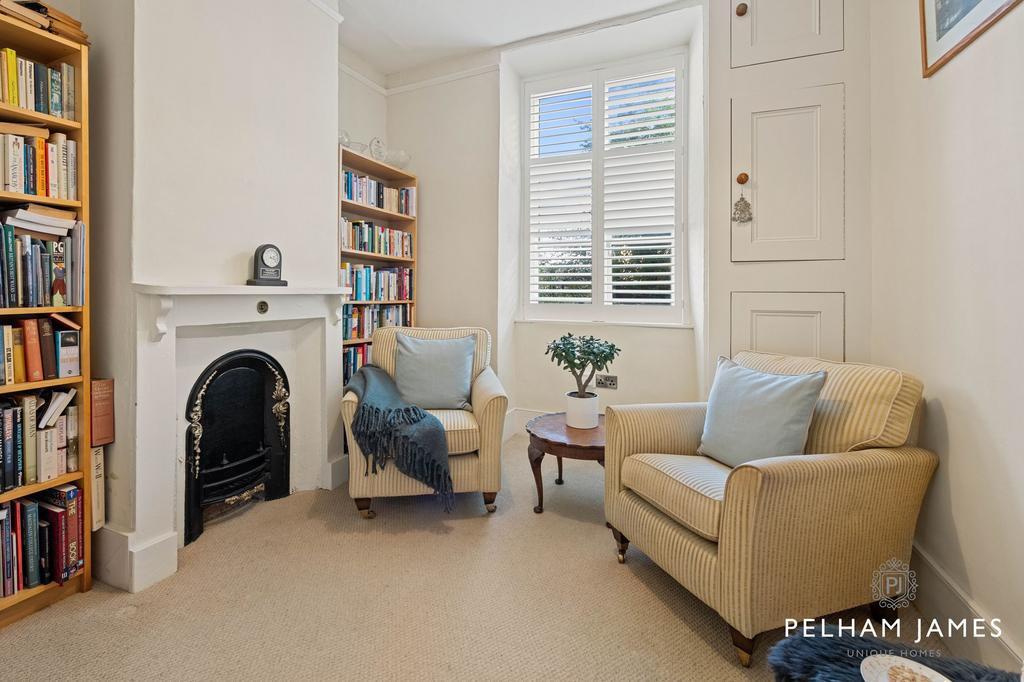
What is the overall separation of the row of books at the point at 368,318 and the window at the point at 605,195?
981 millimetres

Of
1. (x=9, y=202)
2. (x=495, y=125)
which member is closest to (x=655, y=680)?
(x=9, y=202)

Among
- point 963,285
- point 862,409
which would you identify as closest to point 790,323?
point 862,409

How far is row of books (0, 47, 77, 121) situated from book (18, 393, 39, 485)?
975 millimetres

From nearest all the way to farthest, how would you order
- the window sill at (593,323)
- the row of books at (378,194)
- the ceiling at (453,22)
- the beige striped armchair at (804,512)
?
the beige striped armchair at (804,512) < the ceiling at (453,22) < the row of books at (378,194) < the window sill at (593,323)

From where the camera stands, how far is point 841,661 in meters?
0.96

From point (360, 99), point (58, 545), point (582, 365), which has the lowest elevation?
point (58, 545)

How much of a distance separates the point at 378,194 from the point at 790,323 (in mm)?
2636

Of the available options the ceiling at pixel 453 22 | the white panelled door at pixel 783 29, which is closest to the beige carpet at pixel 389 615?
the white panelled door at pixel 783 29

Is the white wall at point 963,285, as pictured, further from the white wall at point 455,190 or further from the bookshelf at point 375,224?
the bookshelf at point 375,224

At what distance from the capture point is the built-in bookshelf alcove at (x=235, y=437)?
220cm

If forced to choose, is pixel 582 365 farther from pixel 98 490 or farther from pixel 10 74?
pixel 10 74

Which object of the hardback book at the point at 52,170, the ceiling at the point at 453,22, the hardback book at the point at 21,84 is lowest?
the hardback book at the point at 52,170

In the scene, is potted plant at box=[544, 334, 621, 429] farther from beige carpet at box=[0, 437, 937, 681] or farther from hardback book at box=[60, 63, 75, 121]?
hardback book at box=[60, 63, 75, 121]

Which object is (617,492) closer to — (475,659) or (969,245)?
(475,659)
